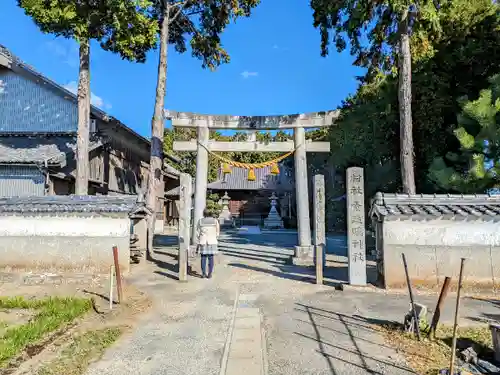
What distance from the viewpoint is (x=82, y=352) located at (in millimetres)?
4902

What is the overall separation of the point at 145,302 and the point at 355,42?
12418 millimetres

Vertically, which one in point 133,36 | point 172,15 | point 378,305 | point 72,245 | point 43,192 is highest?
point 172,15

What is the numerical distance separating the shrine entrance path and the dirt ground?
34 centimetres

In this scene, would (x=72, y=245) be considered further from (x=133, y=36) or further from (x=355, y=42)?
(x=355, y=42)

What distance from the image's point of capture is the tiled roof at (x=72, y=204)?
33.2 feet

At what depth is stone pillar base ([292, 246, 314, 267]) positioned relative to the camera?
12.1m

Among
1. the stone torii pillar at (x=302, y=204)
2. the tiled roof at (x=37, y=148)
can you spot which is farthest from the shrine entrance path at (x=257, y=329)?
the tiled roof at (x=37, y=148)

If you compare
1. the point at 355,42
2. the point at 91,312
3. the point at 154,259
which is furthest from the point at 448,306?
the point at 355,42

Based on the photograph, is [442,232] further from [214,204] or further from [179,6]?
[214,204]

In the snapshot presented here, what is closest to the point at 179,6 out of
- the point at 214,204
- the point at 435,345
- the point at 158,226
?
the point at 158,226

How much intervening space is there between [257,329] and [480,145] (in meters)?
9.57

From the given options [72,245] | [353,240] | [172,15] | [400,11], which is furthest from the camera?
[172,15]

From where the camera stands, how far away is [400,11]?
1198 centimetres

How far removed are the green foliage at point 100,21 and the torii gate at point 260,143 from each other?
2829 mm
